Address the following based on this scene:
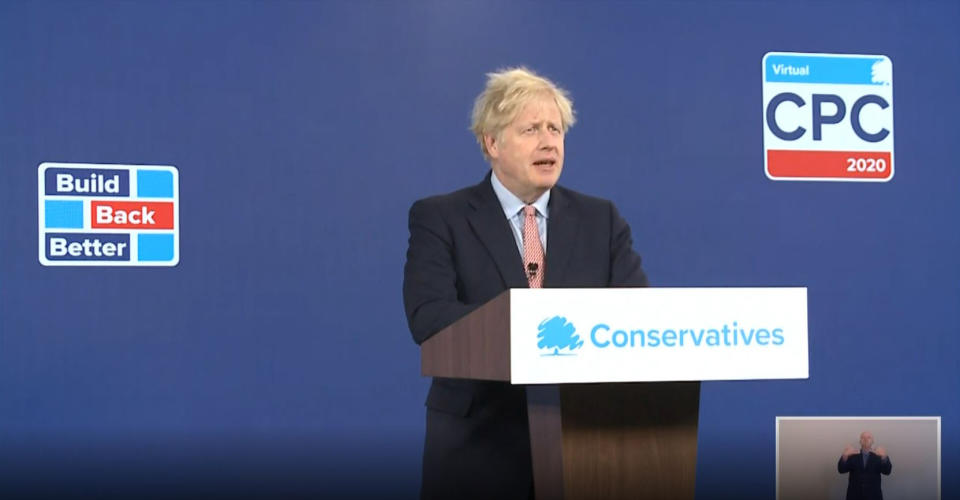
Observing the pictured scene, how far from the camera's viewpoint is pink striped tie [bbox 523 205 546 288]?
232 centimetres

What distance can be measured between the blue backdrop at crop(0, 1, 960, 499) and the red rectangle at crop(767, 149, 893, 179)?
0.16ft

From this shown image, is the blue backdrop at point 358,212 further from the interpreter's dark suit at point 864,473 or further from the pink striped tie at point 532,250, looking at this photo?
the pink striped tie at point 532,250

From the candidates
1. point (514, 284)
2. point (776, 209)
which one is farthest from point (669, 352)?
point (776, 209)

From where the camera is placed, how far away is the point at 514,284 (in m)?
2.28

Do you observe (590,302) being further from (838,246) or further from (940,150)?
A: (940,150)

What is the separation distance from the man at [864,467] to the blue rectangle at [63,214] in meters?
2.96

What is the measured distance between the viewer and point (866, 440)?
4527 millimetres

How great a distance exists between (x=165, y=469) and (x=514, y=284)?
2154 mm

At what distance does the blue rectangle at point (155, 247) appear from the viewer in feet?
13.1

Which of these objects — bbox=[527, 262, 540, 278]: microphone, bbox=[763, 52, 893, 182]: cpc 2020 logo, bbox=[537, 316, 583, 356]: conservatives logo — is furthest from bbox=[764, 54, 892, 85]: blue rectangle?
bbox=[537, 316, 583, 356]: conservatives logo

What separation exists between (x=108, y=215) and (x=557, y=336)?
2.66 meters

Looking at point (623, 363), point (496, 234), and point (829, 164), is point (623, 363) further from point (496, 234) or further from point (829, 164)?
point (829, 164)

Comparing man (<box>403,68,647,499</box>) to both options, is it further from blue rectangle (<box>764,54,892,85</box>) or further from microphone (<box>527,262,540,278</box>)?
blue rectangle (<box>764,54,892,85</box>)

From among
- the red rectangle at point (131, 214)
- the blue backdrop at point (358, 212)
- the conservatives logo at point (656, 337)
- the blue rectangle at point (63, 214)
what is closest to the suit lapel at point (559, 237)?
the conservatives logo at point (656, 337)
